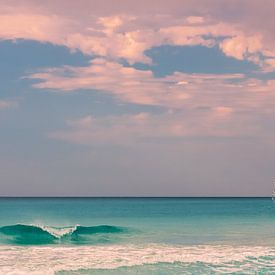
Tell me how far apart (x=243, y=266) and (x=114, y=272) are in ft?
16.5

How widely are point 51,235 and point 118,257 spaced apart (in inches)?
569

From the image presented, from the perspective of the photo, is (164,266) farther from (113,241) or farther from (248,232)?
(248,232)

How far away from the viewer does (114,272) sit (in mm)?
20484

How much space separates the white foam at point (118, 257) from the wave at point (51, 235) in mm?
5434

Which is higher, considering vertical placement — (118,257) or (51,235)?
(51,235)

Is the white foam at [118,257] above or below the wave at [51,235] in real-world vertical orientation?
below

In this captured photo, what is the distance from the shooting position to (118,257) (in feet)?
78.3

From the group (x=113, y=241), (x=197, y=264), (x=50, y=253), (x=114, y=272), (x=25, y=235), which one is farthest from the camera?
(x=25, y=235)

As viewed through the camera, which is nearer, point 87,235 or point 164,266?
point 164,266

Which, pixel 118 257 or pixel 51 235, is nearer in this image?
pixel 118 257

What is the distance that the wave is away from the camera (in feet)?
111

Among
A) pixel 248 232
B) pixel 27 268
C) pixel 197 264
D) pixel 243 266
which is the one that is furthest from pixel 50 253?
pixel 248 232

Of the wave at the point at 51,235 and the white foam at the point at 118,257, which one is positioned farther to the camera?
the wave at the point at 51,235

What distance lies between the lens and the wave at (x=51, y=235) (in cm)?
3381
